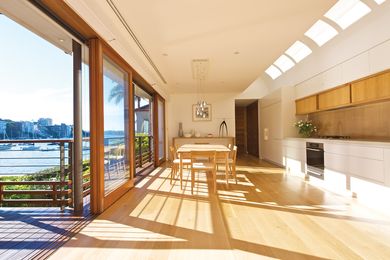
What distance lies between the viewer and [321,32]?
4.90 metres

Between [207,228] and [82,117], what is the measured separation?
2.03 m

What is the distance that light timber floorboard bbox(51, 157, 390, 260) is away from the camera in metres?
1.92

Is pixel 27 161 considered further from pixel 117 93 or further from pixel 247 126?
pixel 247 126

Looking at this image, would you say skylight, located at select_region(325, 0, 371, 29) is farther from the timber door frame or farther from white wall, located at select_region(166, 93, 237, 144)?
white wall, located at select_region(166, 93, 237, 144)

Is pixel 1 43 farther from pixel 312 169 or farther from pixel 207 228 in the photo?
pixel 312 169

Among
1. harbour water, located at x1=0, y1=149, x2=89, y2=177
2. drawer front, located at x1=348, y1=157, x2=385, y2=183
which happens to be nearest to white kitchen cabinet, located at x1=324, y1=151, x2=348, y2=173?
drawer front, located at x1=348, y1=157, x2=385, y2=183

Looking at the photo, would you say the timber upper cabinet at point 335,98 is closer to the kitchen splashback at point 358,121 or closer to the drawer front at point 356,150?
the kitchen splashback at point 358,121

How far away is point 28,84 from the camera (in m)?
3.26

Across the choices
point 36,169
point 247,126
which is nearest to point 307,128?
point 247,126

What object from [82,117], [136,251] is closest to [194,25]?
[82,117]

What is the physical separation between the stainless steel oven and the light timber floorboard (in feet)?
1.99

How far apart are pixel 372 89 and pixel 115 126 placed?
13.2ft

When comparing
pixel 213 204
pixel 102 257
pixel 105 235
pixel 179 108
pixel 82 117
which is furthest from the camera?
pixel 179 108

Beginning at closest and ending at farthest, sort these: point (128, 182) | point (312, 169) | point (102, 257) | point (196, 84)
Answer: point (102, 257)
point (128, 182)
point (312, 169)
point (196, 84)
